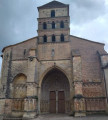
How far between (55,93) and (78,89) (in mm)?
4237

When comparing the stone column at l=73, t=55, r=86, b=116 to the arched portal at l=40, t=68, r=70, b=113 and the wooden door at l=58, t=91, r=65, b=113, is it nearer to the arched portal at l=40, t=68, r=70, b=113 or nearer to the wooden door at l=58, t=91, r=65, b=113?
the arched portal at l=40, t=68, r=70, b=113

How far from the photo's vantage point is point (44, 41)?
19500 mm

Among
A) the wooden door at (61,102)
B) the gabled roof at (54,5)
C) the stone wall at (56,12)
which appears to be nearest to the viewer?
the wooden door at (61,102)

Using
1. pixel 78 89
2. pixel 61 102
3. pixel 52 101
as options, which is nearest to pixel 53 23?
pixel 78 89

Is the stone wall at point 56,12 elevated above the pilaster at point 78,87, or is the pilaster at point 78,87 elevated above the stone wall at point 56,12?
the stone wall at point 56,12

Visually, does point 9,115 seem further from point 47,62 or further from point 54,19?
point 54,19

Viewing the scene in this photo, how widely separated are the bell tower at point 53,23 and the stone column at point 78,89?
4.11 metres

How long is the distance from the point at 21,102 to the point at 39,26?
1059 centimetres

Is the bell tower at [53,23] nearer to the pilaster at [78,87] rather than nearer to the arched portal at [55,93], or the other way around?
the pilaster at [78,87]

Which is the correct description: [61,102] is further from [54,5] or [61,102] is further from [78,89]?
[54,5]

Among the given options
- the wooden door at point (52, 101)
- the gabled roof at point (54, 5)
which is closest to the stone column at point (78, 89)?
the wooden door at point (52, 101)

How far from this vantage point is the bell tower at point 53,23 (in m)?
19.4

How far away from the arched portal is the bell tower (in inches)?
179

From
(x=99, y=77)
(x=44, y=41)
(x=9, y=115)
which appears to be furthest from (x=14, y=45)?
(x=99, y=77)
